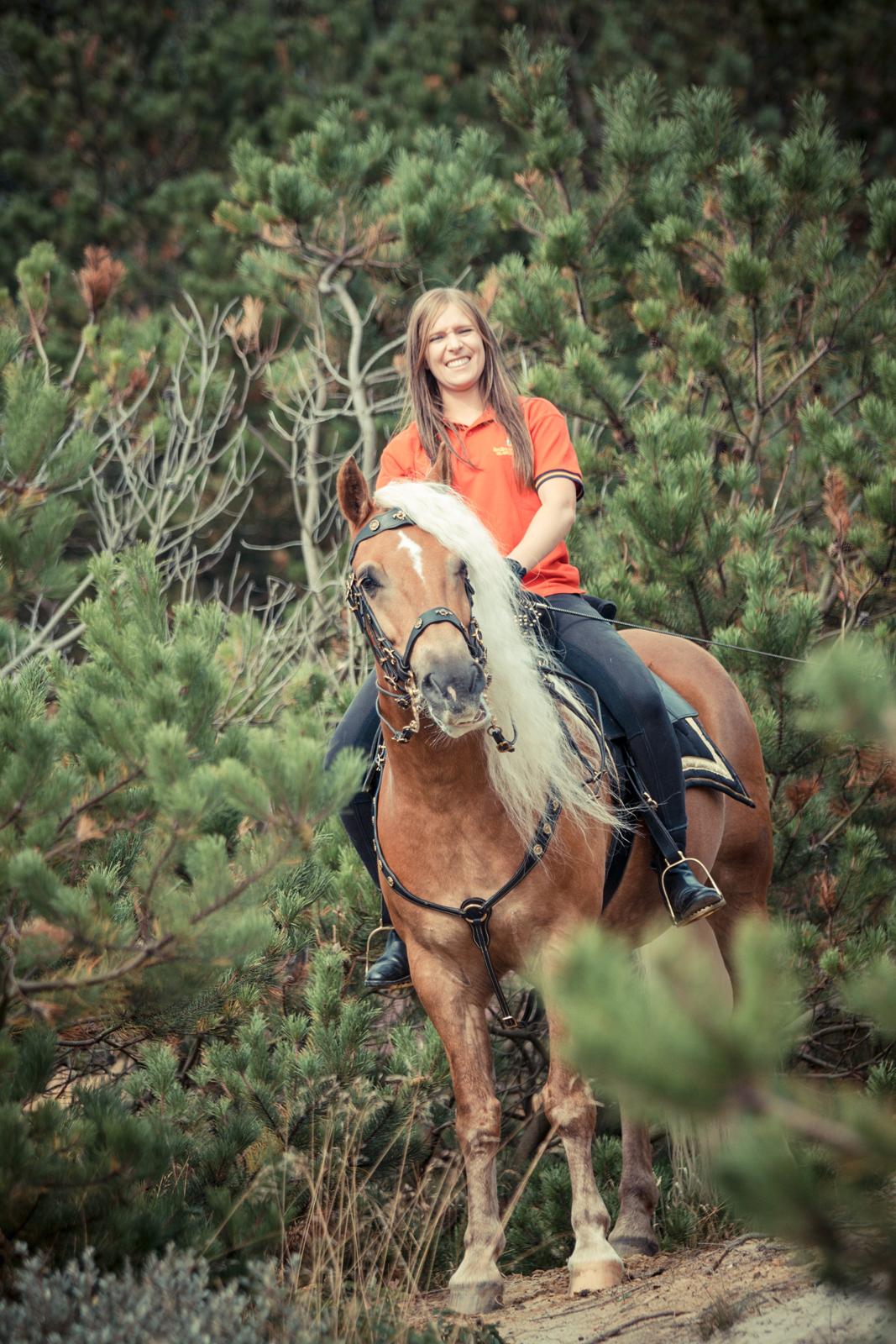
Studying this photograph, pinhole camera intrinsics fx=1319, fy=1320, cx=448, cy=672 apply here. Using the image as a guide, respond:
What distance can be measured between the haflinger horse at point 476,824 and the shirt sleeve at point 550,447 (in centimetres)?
62

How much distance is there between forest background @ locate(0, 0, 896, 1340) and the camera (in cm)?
259

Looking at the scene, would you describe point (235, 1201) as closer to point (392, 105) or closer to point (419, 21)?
point (392, 105)

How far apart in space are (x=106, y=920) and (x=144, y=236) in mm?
11320

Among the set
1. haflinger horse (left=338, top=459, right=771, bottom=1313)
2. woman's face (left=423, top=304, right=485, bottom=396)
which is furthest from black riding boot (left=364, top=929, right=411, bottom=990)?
woman's face (left=423, top=304, right=485, bottom=396)

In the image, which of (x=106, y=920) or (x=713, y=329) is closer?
(x=106, y=920)

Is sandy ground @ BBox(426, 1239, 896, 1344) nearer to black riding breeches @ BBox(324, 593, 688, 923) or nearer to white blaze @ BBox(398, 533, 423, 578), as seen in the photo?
black riding breeches @ BBox(324, 593, 688, 923)

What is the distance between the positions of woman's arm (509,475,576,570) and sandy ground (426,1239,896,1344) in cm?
197

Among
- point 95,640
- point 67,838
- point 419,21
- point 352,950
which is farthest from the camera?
point 419,21

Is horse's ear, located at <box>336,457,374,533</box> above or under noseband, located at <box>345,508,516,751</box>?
above

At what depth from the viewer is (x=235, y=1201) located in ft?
10.3

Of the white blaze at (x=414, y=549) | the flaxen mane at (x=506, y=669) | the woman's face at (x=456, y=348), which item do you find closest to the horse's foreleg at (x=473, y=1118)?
the flaxen mane at (x=506, y=669)

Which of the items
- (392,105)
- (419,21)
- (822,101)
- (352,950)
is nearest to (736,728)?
(352,950)

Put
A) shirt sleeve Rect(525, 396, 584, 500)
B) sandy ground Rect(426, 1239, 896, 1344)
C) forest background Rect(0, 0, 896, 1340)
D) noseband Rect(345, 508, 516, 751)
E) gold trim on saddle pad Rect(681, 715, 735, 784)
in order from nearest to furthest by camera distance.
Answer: forest background Rect(0, 0, 896, 1340) → sandy ground Rect(426, 1239, 896, 1344) → noseband Rect(345, 508, 516, 751) → shirt sleeve Rect(525, 396, 584, 500) → gold trim on saddle pad Rect(681, 715, 735, 784)

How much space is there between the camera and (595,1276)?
346cm
